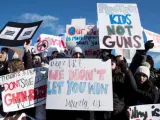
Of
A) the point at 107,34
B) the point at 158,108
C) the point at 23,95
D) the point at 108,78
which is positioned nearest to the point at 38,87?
the point at 23,95

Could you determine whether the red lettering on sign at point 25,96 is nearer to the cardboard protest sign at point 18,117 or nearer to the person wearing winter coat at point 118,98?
the cardboard protest sign at point 18,117

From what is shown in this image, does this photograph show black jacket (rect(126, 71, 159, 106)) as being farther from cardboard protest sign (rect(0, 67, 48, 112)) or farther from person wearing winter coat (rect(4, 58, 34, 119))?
person wearing winter coat (rect(4, 58, 34, 119))

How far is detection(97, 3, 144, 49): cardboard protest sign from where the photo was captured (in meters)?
6.07

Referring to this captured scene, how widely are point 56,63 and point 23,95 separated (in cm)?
78

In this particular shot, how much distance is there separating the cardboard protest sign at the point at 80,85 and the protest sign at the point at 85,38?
1.85m

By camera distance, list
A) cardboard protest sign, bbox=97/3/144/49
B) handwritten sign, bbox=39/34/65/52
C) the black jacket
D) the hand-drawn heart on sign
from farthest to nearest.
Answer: the hand-drawn heart on sign
handwritten sign, bbox=39/34/65/52
cardboard protest sign, bbox=97/3/144/49
the black jacket

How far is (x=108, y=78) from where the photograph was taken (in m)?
5.28

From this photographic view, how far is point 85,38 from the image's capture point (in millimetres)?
7523

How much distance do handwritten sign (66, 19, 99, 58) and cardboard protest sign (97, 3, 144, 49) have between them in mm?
989

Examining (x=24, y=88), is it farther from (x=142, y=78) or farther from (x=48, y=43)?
(x=48, y=43)

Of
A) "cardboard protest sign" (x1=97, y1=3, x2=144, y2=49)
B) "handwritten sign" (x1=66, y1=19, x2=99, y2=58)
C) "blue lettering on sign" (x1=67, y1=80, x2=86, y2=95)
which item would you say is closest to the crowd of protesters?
"blue lettering on sign" (x1=67, y1=80, x2=86, y2=95)

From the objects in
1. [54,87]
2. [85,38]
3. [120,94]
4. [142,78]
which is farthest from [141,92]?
[85,38]

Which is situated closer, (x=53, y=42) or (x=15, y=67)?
(x=15, y=67)

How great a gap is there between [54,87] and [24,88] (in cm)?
57
